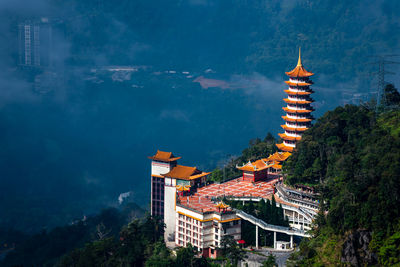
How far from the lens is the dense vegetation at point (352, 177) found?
34.1 m

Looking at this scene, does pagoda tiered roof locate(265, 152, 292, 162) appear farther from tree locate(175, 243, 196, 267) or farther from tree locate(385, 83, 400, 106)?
tree locate(175, 243, 196, 267)

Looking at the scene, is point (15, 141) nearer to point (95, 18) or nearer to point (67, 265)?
point (95, 18)

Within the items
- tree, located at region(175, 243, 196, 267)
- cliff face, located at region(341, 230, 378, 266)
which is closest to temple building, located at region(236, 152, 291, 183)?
tree, located at region(175, 243, 196, 267)

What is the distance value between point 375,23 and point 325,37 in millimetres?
11304

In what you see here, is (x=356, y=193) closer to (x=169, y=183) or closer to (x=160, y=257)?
(x=160, y=257)

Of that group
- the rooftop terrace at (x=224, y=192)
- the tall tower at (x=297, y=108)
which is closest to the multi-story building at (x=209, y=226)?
the rooftop terrace at (x=224, y=192)

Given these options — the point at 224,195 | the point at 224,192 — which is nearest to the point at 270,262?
the point at 224,195

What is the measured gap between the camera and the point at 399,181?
115 ft

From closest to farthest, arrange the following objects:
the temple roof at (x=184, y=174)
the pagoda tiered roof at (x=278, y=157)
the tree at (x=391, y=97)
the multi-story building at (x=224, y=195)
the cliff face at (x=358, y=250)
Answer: the cliff face at (x=358, y=250) → the multi-story building at (x=224, y=195) → the temple roof at (x=184, y=174) → the pagoda tiered roof at (x=278, y=157) → the tree at (x=391, y=97)

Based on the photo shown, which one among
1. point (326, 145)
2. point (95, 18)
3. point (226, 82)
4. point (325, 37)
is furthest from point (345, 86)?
point (326, 145)

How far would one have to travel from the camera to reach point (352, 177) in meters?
39.2

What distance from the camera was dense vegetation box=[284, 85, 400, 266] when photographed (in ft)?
112

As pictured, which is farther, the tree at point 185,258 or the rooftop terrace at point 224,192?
the rooftop terrace at point 224,192

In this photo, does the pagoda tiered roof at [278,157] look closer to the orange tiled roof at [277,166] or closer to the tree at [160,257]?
the orange tiled roof at [277,166]
